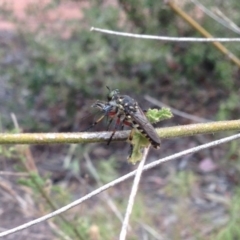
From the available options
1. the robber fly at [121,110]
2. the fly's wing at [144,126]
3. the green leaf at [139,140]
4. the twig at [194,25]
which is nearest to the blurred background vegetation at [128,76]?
the twig at [194,25]

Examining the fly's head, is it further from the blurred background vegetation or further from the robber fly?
the blurred background vegetation

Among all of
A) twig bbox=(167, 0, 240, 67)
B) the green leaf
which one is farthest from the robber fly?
twig bbox=(167, 0, 240, 67)

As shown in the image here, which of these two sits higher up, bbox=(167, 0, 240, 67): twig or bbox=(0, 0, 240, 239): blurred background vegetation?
bbox=(167, 0, 240, 67): twig

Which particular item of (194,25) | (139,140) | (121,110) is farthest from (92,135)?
(194,25)

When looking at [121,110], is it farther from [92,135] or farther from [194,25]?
[194,25]

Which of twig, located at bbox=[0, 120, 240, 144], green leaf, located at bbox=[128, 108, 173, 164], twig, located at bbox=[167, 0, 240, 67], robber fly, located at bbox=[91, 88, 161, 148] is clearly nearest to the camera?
twig, located at bbox=[0, 120, 240, 144]

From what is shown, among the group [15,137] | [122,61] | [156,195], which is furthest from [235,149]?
[15,137]

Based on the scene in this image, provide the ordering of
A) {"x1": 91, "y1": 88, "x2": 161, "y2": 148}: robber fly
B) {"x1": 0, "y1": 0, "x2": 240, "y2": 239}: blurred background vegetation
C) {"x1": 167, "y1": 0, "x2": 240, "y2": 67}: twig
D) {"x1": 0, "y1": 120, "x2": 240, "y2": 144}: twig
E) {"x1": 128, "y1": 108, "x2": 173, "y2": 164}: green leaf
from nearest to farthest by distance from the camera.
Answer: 1. {"x1": 0, "y1": 120, "x2": 240, "y2": 144}: twig
2. {"x1": 128, "y1": 108, "x2": 173, "y2": 164}: green leaf
3. {"x1": 91, "y1": 88, "x2": 161, "y2": 148}: robber fly
4. {"x1": 167, "y1": 0, "x2": 240, "y2": 67}: twig
5. {"x1": 0, "y1": 0, "x2": 240, "y2": 239}: blurred background vegetation
